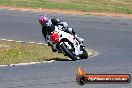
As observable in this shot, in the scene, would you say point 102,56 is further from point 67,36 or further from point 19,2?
point 19,2

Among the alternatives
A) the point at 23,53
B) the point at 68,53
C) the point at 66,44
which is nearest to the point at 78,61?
the point at 68,53

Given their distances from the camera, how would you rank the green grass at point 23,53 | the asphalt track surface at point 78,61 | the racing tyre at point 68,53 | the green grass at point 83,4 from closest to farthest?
the asphalt track surface at point 78,61 → the green grass at point 23,53 → the racing tyre at point 68,53 → the green grass at point 83,4

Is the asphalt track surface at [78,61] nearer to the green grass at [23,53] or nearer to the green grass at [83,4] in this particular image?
the green grass at [23,53]

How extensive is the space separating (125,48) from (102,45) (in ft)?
4.56

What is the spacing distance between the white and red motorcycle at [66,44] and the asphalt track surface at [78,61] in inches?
15.1

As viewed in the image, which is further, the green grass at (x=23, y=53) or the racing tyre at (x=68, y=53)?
the racing tyre at (x=68, y=53)

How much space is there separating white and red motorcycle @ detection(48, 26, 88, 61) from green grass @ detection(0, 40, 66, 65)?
2.03 ft

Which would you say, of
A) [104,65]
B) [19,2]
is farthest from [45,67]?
[19,2]

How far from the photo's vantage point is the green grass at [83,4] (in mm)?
38812

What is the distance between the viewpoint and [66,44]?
680 inches

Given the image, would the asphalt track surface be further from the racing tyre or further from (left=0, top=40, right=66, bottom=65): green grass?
(left=0, top=40, right=66, bottom=65): green grass

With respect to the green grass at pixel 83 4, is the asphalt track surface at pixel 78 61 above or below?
above

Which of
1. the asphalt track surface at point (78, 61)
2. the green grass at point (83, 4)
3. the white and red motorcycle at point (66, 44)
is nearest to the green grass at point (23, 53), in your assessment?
the white and red motorcycle at point (66, 44)

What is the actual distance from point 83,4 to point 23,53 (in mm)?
23744
